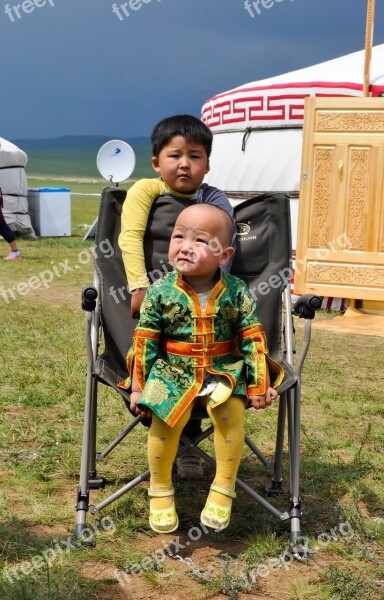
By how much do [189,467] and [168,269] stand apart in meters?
0.79

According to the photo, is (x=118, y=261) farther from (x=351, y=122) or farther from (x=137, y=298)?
(x=351, y=122)

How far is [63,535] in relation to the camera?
2.63 metres

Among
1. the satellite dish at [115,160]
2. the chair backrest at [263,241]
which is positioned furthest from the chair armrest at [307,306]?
the satellite dish at [115,160]

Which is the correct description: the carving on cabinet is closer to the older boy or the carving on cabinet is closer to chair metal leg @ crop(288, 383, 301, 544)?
the older boy

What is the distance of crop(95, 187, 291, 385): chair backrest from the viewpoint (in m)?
2.96

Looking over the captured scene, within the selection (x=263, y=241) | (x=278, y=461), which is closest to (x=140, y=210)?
(x=263, y=241)

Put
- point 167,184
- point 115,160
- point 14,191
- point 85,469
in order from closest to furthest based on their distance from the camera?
point 85,469 < point 167,184 < point 115,160 < point 14,191

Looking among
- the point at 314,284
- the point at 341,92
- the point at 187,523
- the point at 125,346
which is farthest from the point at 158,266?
the point at 341,92

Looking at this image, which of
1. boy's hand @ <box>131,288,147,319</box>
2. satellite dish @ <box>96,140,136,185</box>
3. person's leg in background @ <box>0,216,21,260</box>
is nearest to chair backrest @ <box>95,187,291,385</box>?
boy's hand @ <box>131,288,147,319</box>

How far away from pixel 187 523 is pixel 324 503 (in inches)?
21.9

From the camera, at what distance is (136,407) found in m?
2.52

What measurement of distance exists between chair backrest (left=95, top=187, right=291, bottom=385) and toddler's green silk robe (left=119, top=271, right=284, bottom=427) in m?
0.27

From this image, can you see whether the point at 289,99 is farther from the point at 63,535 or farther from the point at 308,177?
the point at 63,535

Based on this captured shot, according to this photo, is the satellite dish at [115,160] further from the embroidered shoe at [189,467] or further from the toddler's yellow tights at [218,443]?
the toddler's yellow tights at [218,443]
